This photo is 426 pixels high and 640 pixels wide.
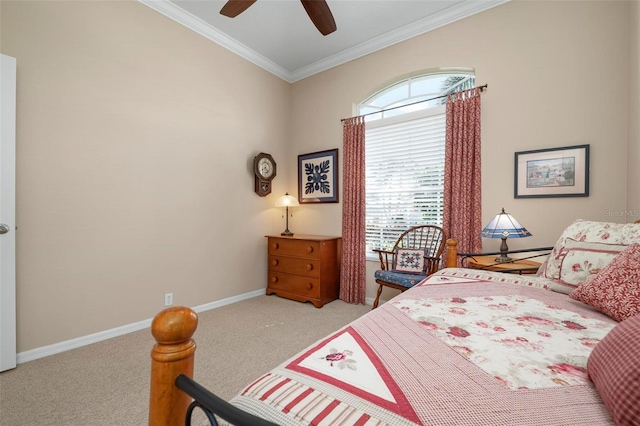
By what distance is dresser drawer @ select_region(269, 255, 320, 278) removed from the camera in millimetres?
3398

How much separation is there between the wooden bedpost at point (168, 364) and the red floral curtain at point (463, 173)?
8.93 ft

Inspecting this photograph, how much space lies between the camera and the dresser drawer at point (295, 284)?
133 inches

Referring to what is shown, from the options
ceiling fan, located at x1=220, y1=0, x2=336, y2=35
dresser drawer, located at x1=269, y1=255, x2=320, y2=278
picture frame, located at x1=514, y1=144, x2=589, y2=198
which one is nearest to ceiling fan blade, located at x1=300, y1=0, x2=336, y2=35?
ceiling fan, located at x1=220, y1=0, x2=336, y2=35

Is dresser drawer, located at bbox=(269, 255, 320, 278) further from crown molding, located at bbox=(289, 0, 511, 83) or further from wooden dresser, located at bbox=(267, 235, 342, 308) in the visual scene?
crown molding, located at bbox=(289, 0, 511, 83)

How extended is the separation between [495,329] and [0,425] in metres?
2.40

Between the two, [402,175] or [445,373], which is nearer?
[445,373]

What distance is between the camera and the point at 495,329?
Answer: 99 cm

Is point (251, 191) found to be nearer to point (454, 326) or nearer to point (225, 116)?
point (225, 116)

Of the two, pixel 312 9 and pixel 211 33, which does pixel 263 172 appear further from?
pixel 312 9

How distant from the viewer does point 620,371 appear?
22.1 inches

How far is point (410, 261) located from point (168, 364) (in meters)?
2.63

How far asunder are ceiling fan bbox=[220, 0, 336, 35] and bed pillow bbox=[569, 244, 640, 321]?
7.36 feet

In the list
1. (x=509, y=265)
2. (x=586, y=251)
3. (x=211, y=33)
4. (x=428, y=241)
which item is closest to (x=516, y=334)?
(x=586, y=251)

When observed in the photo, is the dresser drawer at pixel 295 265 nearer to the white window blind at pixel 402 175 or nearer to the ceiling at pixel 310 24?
the white window blind at pixel 402 175
